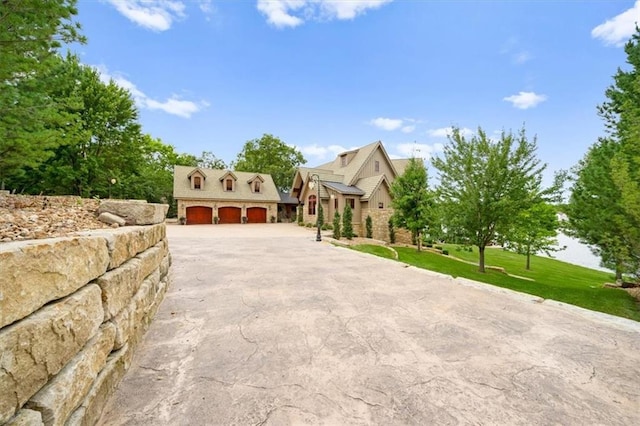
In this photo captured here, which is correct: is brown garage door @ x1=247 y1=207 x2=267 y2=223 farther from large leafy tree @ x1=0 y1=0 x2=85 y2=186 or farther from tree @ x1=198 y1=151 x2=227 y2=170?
large leafy tree @ x1=0 y1=0 x2=85 y2=186

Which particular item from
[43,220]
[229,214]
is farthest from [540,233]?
[229,214]

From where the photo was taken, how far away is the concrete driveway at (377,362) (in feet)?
6.13

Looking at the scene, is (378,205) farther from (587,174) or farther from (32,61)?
(32,61)

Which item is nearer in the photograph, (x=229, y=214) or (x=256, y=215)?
(x=229, y=214)

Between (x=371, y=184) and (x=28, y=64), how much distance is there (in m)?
19.3

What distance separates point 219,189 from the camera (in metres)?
24.7

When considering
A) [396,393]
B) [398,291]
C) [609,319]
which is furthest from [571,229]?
[396,393]

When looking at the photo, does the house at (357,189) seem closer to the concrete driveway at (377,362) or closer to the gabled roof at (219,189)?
the gabled roof at (219,189)

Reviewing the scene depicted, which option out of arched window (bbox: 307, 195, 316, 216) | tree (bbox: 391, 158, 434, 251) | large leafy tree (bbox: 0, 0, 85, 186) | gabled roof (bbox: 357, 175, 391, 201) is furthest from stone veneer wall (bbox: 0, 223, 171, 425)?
arched window (bbox: 307, 195, 316, 216)

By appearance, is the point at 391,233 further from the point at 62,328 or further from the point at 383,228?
the point at 62,328

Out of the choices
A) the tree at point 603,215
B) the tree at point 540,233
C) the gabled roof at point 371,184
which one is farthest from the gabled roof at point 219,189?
the tree at point 603,215

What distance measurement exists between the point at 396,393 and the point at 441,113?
72.2ft

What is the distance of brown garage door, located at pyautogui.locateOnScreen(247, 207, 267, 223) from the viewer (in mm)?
25609

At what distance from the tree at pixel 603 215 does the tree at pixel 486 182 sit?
133 centimetres
